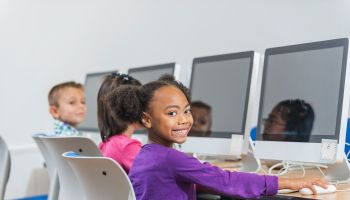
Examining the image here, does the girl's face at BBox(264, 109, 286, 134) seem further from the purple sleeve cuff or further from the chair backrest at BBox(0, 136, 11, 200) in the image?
the chair backrest at BBox(0, 136, 11, 200)

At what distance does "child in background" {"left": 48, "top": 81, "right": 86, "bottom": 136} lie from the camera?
3170 millimetres

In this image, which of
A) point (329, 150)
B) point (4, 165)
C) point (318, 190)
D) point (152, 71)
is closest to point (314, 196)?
point (318, 190)

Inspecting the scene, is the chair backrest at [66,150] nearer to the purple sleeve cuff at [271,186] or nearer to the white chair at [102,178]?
the white chair at [102,178]

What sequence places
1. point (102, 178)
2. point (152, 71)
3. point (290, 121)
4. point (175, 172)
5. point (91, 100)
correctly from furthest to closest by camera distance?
1. point (91, 100)
2. point (152, 71)
3. point (290, 121)
4. point (175, 172)
5. point (102, 178)

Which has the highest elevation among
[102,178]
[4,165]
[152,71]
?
[152,71]

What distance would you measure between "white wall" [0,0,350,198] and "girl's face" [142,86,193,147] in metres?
1.70

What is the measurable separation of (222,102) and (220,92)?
6 centimetres

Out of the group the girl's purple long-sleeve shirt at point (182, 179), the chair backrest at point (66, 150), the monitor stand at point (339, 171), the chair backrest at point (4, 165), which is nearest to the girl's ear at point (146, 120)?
the girl's purple long-sleeve shirt at point (182, 179)

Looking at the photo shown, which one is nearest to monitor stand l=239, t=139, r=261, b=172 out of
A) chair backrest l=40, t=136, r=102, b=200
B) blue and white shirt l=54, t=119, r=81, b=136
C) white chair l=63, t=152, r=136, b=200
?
chair backrest l=40, t=136, r=102, b=200

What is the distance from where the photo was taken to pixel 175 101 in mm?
1646

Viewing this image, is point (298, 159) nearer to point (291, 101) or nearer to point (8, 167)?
point (291, 101)

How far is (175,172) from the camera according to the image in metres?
1.51

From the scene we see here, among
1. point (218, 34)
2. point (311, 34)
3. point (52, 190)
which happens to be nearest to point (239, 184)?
point (52, 190)

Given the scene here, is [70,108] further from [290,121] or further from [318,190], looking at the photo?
[318,190]
